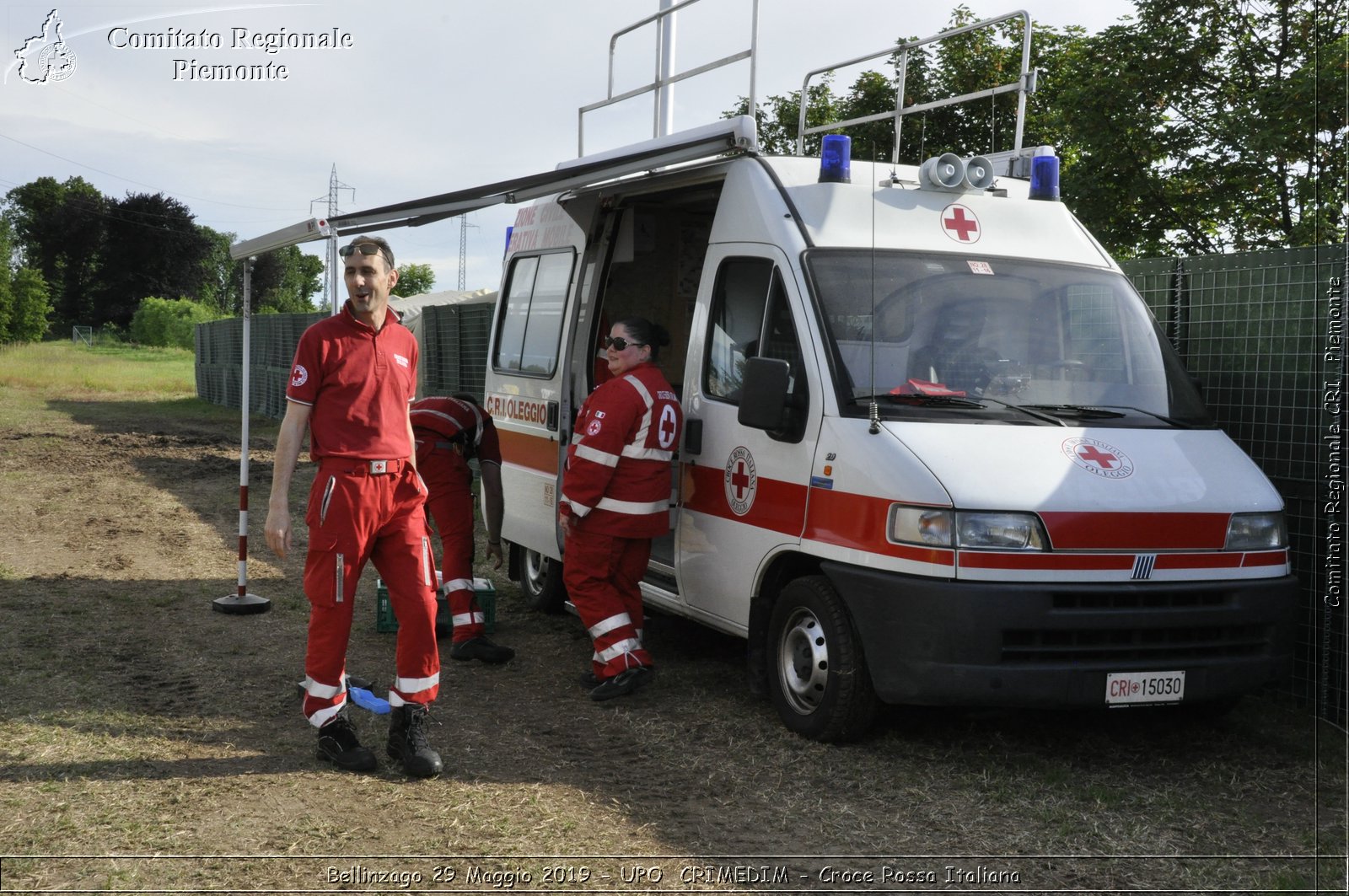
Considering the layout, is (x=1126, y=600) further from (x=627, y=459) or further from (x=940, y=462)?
(x=627, y=459)

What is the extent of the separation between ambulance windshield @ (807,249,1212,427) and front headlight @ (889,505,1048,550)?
0.54 m

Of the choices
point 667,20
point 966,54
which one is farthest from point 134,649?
point 966,54

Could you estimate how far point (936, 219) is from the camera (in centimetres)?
615

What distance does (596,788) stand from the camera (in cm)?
514

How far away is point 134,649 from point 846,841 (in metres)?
4.43

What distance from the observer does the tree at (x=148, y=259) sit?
71500 millimetres

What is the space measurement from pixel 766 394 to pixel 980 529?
42.3 inches

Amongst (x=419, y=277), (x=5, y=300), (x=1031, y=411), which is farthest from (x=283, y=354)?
(x=5, y=300)

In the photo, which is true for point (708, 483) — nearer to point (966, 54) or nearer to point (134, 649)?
point (134, 649)

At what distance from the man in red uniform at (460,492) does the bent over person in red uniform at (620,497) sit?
2.94 feet

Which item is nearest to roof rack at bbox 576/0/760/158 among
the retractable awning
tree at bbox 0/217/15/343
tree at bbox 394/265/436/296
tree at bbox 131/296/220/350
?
the retractable awning

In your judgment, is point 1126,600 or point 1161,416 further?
point 1161,416

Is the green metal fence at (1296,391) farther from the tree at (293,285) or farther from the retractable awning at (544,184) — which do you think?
the tree at (293,285)

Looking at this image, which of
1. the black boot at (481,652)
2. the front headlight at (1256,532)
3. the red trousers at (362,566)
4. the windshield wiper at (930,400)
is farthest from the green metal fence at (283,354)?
the front headlight at (1256,532)
